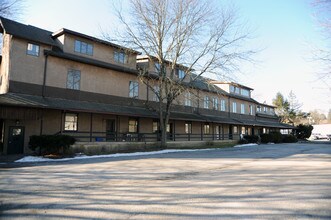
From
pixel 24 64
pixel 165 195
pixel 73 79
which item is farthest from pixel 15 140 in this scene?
pixel 165 195

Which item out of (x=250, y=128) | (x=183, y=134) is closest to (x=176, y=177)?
(x=183, y=134)

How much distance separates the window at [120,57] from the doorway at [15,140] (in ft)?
36.3

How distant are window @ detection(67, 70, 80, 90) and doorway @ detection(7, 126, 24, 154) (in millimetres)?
5202

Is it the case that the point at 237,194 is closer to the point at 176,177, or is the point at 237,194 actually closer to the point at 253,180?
the point at 253,180

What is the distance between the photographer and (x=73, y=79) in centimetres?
2292

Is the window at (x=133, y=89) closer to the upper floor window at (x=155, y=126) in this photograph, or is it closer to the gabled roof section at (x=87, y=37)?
the gabled roof section at (x=87, y=37)

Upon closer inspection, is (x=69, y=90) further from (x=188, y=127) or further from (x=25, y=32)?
(x=188, y=127)

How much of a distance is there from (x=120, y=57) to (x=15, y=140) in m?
12.4

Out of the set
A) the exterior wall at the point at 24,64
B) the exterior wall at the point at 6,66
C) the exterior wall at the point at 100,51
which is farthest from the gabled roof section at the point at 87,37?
the exterior wall at the point at 6,66

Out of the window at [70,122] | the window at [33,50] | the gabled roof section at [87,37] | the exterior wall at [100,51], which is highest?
the gabled roof section at [87,37]

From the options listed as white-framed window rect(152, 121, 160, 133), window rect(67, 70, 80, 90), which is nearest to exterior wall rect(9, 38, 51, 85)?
window rect(67, 70, 80, 90)

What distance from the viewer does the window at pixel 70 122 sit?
21.8 m

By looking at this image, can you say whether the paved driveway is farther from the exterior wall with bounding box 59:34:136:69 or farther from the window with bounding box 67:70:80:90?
the exterior wall with bounding box 59:34:136:69

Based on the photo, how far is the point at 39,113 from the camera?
1867cm
